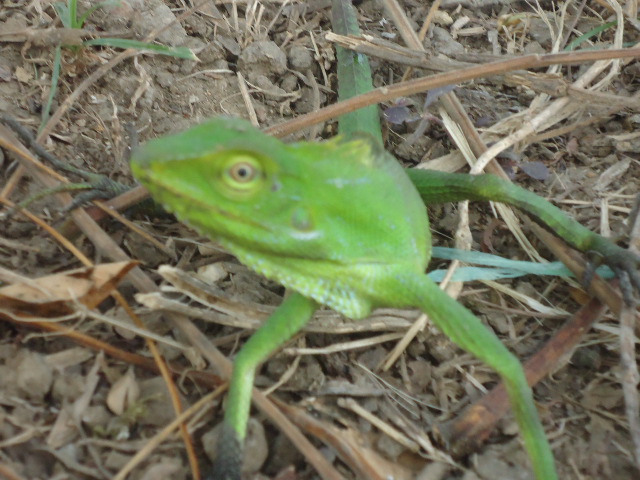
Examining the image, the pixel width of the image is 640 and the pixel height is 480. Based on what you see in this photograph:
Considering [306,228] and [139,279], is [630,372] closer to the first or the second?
[306,228]

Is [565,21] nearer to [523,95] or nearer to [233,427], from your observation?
[523,95]

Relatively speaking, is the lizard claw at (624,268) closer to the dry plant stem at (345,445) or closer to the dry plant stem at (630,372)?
the dry plant stem at (630,372)

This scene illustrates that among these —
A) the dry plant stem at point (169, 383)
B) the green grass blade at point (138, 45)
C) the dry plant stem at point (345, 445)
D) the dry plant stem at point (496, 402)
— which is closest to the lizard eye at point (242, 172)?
the dry plant stem at point (169, 383)

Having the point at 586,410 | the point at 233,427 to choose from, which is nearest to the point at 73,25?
the point at 233,427

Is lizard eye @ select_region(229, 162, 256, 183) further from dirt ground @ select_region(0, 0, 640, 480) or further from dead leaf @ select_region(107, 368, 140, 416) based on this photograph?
dead leaf @ select_region(107, 368, 140, 416)

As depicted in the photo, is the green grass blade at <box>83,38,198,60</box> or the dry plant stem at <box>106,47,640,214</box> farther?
the green grass blade at <box>83,38,198,60</box>

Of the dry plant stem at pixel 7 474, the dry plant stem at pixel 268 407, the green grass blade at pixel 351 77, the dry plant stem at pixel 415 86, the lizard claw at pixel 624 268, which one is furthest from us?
the green grass blade at pixel 351 77

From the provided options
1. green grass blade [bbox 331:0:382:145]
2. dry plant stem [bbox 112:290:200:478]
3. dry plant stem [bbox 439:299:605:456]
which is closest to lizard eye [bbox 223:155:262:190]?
dry plant stem [bbox 112:290:200:478]
